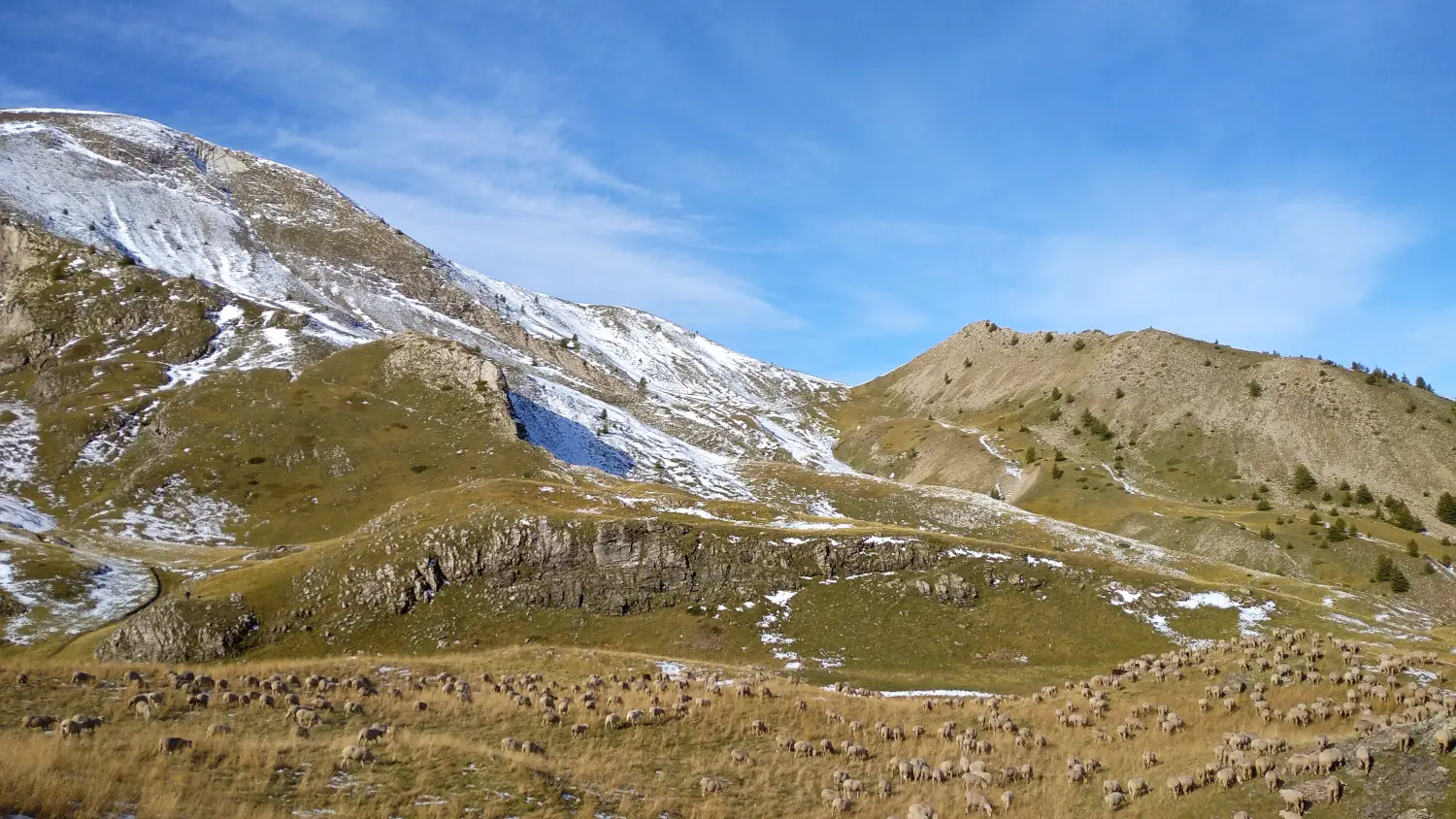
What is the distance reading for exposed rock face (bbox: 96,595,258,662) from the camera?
46281 millimetres

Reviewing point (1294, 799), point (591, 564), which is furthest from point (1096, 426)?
point (1294, 799)

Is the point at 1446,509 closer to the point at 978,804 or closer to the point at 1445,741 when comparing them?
the point at 1445,741

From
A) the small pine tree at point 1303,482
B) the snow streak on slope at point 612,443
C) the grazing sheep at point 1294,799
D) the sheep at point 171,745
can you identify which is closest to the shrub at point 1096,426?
the small pine tree at point 1303,482

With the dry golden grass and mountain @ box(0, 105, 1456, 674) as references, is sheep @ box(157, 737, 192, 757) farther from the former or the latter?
mountain @ box(0, 105, 1456, 674)

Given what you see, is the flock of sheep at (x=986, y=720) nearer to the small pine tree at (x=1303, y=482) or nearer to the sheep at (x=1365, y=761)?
the sheep at (x=1365, y=761)

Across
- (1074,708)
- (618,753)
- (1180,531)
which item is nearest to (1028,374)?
(1180,531)

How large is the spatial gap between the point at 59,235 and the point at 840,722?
212806mm

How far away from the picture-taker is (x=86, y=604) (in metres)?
59.1

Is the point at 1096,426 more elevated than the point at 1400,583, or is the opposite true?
the point at 1096,426

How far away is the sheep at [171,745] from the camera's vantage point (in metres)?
16.4

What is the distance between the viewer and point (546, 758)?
20.1 metres

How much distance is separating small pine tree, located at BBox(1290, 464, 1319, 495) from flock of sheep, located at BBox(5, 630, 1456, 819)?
105664 mm

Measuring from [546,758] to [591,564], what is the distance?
114 ft

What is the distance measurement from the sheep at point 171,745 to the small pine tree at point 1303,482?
471 feet
